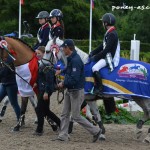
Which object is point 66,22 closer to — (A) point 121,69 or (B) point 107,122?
(B) point 107,122

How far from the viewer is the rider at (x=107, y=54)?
10.3 m

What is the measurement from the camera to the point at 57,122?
1081 centimetres

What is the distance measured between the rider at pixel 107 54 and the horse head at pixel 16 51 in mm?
1260

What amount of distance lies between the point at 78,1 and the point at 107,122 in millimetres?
28993

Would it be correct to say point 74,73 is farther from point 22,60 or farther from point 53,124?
point 53,124

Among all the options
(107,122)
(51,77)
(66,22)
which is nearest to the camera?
(51,77)

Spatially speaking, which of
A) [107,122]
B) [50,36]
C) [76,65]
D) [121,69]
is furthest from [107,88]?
[107,122]

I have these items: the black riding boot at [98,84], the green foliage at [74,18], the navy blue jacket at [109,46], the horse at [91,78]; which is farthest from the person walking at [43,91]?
the green foliage at [74,18]

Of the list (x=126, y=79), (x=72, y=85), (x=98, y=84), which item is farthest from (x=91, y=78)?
(x=72, y=85)

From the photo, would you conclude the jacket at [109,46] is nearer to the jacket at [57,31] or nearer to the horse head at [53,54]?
the horse head at [53,54]

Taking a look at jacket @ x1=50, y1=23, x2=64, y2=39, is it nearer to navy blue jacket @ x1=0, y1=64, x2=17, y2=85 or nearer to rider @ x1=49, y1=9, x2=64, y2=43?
rider @ x1=49, y1=9, x2=64, y2=43

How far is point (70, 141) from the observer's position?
1007 cm

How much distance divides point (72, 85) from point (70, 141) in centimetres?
118

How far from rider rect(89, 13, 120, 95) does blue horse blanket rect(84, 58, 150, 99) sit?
10 centimetres
